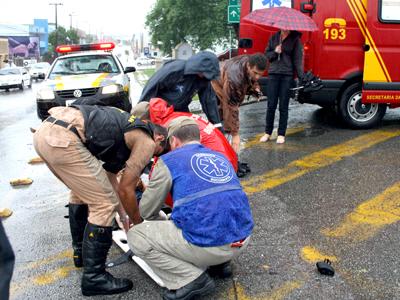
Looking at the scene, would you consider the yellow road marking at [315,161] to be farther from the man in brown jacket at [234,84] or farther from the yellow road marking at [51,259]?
the yellow road marking at [51,259]

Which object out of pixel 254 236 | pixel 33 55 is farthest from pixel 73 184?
pixel 33 55

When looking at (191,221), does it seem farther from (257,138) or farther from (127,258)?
(257,138)

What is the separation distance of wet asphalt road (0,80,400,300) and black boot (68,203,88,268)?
0.10 metres

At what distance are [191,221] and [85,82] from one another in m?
7.29

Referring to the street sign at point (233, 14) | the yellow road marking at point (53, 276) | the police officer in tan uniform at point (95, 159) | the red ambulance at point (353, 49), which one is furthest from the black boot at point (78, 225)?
the street sign at point (233, 14)

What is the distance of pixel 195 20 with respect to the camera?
25312 mm

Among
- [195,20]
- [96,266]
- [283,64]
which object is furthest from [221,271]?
[195,20]

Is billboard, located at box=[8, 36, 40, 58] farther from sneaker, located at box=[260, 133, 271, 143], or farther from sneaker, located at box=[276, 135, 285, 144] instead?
sneaker, located at box=[276, 135, 285, 144]

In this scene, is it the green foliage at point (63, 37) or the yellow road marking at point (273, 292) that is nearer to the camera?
the yellow road marking at point (273, 292)

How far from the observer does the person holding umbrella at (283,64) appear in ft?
20.9

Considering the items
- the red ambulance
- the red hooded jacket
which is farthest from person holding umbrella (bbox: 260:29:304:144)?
the red hooded jacket

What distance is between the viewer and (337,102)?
731cm

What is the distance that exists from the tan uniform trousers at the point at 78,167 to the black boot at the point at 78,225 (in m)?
0.37

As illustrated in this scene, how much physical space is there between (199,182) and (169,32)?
2535cm
